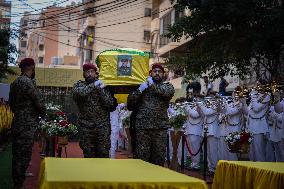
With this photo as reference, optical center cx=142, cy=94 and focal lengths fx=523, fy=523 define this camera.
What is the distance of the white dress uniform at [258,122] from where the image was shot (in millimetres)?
11344

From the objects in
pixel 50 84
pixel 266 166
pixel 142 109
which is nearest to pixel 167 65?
pixel 142 109

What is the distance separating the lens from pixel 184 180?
4129 mm

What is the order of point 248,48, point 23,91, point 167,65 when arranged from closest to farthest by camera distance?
point 23,91 → point 248,48 → point 167,65

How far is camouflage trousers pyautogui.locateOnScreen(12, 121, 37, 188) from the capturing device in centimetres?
807

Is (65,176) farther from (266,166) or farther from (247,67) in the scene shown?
(247,67)

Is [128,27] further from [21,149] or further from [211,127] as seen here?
[21,149]

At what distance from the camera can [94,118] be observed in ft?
27.2

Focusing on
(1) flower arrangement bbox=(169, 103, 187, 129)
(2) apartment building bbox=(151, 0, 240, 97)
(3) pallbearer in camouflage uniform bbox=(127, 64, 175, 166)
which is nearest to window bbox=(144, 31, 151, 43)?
(2) apartment building bbox=(151, 0, 240, 97)

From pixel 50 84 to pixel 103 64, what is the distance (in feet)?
81.8

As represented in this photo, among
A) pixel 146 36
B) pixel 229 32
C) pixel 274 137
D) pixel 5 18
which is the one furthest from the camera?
pixel 146 36

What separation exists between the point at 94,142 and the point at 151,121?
96cm

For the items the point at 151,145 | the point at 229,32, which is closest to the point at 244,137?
the point at 151,145

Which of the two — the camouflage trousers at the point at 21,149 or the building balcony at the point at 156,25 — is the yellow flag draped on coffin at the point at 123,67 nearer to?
the camouflage trousers at the point at 21,149

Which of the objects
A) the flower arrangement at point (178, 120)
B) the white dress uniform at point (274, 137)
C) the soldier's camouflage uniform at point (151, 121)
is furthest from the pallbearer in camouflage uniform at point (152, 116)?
the flower arrangement at point (178, 120)
